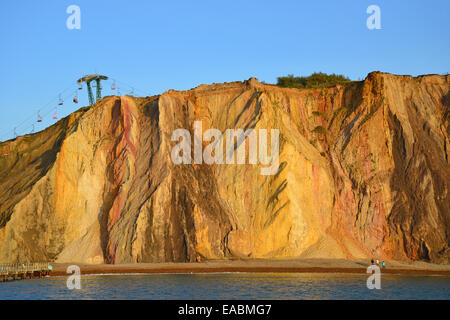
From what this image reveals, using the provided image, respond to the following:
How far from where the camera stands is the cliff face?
2108 inches

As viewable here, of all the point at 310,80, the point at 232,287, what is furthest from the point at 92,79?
the point at 232,287

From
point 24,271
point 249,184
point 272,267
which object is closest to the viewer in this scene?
point 272,267

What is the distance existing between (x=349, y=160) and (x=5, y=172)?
1265 inches

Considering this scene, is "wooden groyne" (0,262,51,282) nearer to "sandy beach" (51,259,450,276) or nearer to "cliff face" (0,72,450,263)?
"sandy beach" (51,259,450,276)

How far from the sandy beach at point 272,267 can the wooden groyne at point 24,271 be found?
2.72ft

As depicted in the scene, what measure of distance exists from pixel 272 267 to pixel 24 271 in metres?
18.0

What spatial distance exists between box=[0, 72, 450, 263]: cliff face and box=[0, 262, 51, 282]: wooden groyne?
7.85ft

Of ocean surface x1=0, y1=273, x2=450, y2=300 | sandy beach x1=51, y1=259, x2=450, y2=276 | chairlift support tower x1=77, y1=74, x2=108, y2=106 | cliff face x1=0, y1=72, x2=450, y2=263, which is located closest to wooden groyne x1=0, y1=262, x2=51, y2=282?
sandy beach x1=51, y1=259, x2=450, y2=276

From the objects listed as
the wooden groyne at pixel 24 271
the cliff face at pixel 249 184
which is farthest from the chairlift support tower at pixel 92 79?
the wooden groyne at pixel 24 271

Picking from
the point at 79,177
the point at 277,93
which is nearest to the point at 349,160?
the point at 277,93

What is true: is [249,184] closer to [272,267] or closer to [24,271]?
[272,267]

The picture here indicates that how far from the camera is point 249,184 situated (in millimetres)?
56906

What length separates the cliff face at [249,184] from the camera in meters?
53.5

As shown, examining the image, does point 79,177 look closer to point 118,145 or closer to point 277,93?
point 118,145
